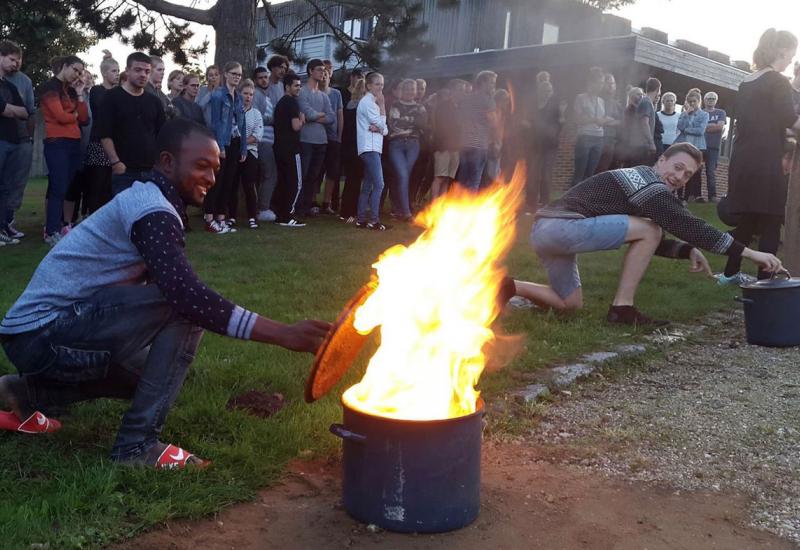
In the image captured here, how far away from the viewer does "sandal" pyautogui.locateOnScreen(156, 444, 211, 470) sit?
307cm

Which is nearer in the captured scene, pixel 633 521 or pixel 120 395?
pixel 633 521

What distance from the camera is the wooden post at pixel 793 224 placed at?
7.29 m

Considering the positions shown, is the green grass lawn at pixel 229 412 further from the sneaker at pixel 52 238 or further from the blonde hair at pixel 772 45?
the blonde hair at pixel 772 45

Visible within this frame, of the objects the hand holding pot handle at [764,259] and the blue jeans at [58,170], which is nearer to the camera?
the hand holding pot handle at [764,259]

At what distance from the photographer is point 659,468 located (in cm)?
345

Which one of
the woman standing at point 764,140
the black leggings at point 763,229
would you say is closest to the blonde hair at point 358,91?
the woman standing at point 764,140

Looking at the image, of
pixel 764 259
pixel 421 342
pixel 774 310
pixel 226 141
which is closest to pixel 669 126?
pixel 226 141

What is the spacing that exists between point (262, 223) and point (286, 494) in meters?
7.80

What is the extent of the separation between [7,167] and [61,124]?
0.76 m

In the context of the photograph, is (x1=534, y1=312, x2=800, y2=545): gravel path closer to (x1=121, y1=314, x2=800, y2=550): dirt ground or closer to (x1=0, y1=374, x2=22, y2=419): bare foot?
(x1=121, y1=314, x2=800, y2=550): dirt ground

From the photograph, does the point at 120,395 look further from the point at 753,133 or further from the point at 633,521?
the point at 753,133

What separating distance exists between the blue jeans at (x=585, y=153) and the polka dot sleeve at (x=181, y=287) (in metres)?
10.8

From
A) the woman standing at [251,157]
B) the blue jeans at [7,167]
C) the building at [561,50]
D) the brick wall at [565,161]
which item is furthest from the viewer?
the brick wall at [565,161]

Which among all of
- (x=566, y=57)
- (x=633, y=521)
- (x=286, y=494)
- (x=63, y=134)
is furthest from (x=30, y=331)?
(x=566, y=57)
